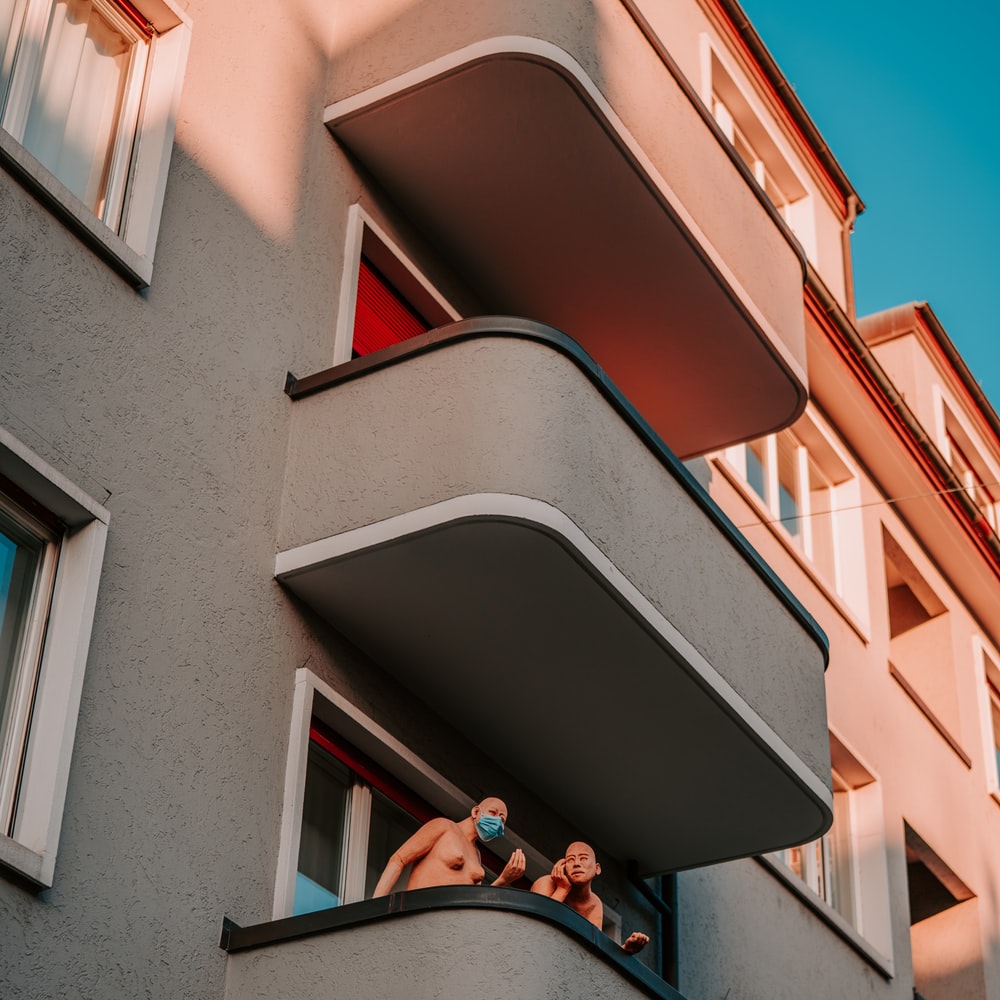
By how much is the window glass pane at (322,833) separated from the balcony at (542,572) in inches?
26.8

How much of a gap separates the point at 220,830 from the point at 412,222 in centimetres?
479

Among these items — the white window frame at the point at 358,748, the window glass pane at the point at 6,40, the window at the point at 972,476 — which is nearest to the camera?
the white window frame at the point at 358,748

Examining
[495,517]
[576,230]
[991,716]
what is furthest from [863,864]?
[495,517]

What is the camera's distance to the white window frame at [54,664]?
23.0 ft

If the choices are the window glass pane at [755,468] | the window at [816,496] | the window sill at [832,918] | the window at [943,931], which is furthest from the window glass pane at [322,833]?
the window at [943,931]

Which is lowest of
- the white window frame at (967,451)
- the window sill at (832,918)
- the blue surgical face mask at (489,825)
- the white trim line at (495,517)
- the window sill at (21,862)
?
the window sill at (21,862)

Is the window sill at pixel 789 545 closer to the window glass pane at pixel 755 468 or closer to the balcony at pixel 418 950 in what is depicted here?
the window glass pane at pixel 755 468

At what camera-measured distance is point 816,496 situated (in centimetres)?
1809

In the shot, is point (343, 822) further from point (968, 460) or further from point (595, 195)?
point (968, 460)

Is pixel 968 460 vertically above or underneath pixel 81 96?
above

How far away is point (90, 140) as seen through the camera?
9008 millimetres

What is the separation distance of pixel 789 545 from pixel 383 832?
23.9 ft

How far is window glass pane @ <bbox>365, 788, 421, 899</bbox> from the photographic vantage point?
9.49 metres

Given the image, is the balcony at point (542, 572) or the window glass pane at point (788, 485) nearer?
the balcony at point (542, 572)
